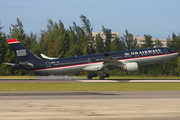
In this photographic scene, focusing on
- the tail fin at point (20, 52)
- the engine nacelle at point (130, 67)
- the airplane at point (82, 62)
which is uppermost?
the tail fin at point (20, 52)

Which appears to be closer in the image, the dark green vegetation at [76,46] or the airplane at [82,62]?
the airplane at [82,62]

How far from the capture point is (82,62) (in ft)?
142

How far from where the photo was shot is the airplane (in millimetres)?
41750

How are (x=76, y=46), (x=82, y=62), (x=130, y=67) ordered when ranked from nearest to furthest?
1. (x=130, y=67)
2. (x=82, y=62)
3. (x=76, y=46)

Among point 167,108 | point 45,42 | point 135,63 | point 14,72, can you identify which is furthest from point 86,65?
point 45,42

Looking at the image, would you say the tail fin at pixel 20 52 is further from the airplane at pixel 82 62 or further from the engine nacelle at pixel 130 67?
the engine nacelle at pixel 130 67

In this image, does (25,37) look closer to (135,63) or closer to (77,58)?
(77,58)

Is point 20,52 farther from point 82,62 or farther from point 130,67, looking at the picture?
point 130,67

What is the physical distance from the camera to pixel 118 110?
43.6 feet

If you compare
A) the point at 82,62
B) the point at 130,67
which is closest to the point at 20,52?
the point at 82,62

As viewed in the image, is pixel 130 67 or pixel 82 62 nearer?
pixel 130 67

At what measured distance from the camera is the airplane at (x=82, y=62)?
4175cm

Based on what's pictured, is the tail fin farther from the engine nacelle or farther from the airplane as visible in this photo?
the engine nacelle

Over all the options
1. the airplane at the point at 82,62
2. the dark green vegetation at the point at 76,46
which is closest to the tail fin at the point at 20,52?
the airplane at the point at 82,62
